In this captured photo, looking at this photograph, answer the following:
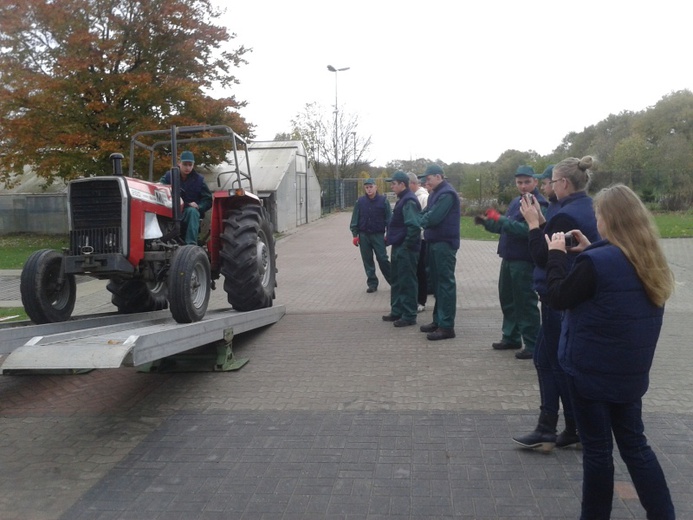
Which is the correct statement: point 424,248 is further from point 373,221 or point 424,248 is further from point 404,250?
point 373,221

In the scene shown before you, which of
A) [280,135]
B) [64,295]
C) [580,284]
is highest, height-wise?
[280,135]

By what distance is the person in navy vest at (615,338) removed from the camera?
3164 mm

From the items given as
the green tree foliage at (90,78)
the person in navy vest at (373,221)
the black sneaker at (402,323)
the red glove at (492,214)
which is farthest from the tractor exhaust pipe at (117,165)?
the green tree foliage at (90,78)

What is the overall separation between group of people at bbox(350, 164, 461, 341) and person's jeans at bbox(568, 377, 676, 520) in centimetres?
423

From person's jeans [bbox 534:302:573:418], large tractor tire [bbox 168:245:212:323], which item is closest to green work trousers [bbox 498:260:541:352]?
person's jeans [bbox 534:302:573:418]

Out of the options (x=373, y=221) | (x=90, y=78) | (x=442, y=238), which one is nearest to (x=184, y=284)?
(x=442, y=238)

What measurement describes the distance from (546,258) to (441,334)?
3607 mm

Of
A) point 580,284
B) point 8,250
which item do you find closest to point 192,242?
point 580,284

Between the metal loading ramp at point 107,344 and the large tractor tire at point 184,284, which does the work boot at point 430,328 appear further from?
the large tractor tire at point 184,284

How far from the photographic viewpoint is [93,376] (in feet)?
21.8

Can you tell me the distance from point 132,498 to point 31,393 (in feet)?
8.75

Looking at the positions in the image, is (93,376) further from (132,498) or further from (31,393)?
(132,498)

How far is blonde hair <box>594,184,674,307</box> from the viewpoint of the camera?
3152 mm

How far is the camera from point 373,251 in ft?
36.8
